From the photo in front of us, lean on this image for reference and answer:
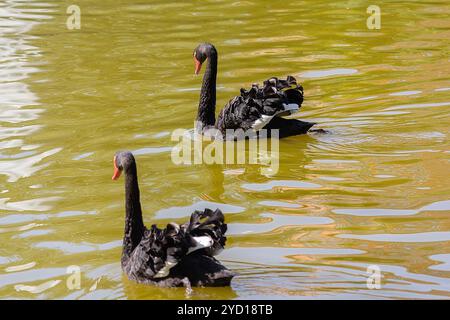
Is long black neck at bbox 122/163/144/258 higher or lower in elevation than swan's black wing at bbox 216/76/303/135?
lower

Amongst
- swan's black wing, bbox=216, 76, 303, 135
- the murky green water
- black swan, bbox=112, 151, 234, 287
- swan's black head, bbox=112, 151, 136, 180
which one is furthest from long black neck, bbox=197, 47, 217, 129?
black swan, bbox=112, 151, 234, 287

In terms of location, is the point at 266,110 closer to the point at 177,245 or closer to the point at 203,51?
the point at 203,51

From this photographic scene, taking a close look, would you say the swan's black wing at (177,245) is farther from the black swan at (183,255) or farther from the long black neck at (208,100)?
the long black neck at (208,100)

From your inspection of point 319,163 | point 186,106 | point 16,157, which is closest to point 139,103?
point 186,106

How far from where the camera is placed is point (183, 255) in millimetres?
5688

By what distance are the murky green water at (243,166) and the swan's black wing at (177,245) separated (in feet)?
0.47

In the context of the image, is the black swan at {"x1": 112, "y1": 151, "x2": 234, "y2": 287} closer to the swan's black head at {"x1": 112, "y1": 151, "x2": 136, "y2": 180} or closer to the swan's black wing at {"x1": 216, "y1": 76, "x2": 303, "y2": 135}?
the swan's black head at {"x1": 112, "y1": 151, "x2": 136, "y2": 180}

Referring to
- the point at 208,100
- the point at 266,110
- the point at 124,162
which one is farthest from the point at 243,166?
the point at 124,162

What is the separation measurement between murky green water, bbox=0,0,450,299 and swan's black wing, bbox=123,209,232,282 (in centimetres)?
14

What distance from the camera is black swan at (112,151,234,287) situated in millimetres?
5656

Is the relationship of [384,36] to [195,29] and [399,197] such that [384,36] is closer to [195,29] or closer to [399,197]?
[195,29]

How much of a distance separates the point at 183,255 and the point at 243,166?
273cm

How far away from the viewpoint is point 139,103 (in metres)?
10.2
